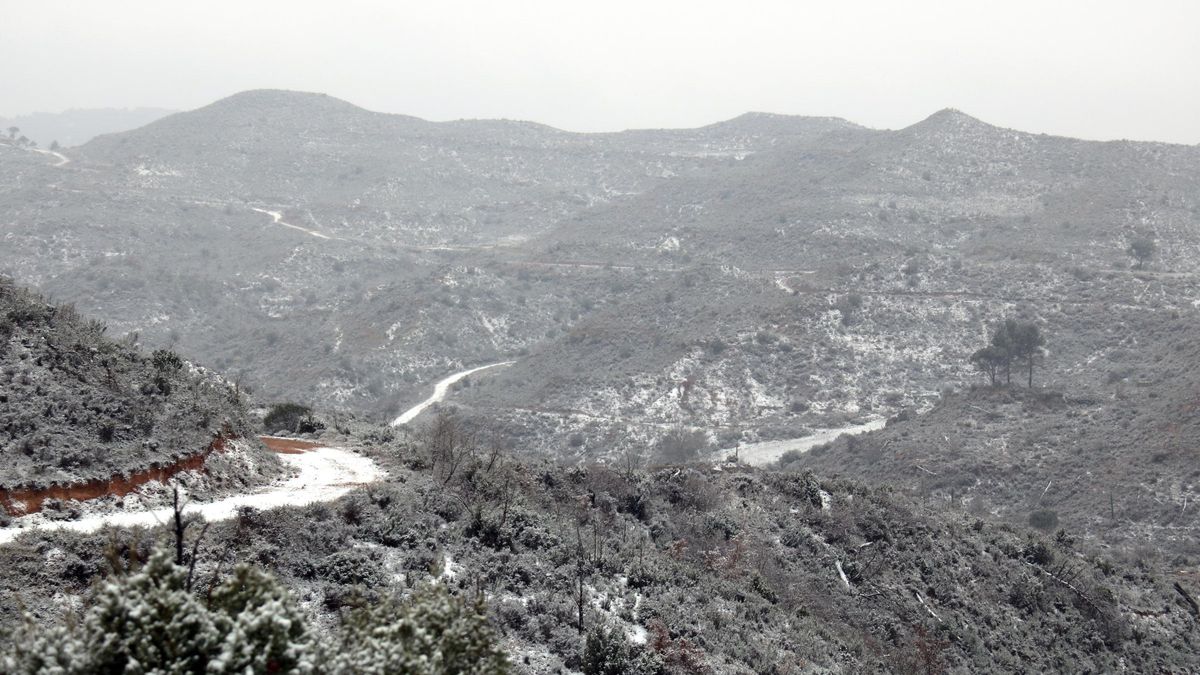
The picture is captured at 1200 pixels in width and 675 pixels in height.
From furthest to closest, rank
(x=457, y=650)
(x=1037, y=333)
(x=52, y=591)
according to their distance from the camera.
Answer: (x=1037, y=333) → (x=52, y=591) → (x=457, y=650)

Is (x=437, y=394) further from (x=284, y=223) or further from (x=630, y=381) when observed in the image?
(x=284, y=223)

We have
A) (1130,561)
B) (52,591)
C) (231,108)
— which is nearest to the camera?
(52,591)

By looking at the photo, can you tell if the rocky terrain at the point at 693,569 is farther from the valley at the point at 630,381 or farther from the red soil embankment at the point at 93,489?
the red soil embankment at the point at 93,489

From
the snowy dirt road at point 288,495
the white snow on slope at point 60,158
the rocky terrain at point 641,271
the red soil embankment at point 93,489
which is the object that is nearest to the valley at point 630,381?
the red soil embankment at point 93,489

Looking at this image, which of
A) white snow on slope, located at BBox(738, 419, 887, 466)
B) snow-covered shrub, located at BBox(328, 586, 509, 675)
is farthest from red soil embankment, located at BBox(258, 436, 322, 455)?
white snow on slope, located at BBox(738, 419, 887, 466)

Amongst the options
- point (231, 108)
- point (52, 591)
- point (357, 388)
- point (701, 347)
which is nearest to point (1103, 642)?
point (52, 591)

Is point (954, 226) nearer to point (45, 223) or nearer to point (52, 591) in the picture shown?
point (52, 591)

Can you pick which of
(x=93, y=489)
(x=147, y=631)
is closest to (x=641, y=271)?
(x=93, y=489)
